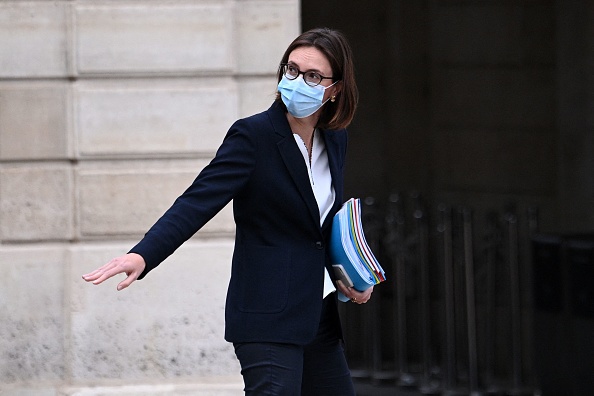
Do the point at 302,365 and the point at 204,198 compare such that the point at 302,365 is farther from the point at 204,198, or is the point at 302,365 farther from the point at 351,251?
the point at 204,198

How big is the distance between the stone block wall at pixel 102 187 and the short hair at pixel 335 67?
2.08 metres

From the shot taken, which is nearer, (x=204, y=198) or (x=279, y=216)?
(x=204, y=198)

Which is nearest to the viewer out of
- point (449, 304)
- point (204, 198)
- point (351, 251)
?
point (204, 198)

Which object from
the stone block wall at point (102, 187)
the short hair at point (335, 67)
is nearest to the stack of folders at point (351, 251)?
the short hair at point (335, 67)

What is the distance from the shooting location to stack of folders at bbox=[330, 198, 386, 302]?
3.82 meters

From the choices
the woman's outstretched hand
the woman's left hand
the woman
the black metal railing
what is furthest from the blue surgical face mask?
the black metal railing

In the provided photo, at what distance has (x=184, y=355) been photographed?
19.6 ft

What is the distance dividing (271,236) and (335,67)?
573 millimetres

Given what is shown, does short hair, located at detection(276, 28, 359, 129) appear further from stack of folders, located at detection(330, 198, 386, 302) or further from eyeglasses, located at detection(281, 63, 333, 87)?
stack of folders, located at detection(330, 198, 386, 302)

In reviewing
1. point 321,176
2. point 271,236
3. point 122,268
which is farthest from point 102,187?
point 122,268

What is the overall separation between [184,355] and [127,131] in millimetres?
1145

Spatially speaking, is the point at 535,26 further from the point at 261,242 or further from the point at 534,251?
the point at 261,242

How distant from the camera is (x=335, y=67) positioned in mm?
3812

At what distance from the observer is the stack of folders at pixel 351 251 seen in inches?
150
